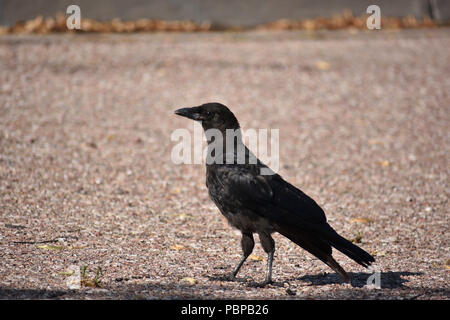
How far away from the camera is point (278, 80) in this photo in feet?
37.6

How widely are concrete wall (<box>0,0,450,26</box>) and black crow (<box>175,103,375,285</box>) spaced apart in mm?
8230

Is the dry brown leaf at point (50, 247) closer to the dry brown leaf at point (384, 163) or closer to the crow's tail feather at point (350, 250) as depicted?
the crow's tail feather at point (350, 250)

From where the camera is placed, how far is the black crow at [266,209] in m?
5.06

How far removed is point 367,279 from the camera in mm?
5465

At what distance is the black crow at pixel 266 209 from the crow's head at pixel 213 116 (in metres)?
0.10

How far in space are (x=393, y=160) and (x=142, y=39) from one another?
5680 millimetres

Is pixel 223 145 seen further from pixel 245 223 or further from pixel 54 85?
pixel 54 85

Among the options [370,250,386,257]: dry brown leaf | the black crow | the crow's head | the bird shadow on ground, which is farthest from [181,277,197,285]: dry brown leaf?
[370,250,386,257]: dry brown leaf

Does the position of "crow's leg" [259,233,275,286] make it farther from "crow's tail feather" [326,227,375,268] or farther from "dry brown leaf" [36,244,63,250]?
"dry brown leaf" [36,244,63,250]

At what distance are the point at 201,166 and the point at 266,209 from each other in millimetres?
3836

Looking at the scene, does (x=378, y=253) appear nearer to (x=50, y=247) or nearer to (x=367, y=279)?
(x=367, y=279)

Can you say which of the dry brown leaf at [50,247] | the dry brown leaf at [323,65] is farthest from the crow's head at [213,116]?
the dry brown leaf at [323,65]

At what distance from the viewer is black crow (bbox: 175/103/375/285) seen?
506 cm

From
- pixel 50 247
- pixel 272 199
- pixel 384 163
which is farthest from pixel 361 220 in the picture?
pixel 50 247
